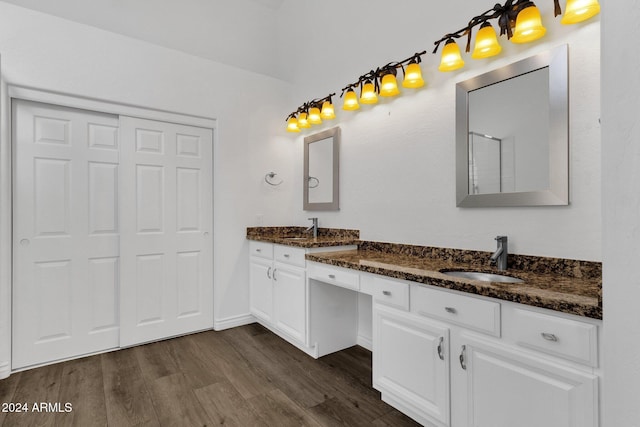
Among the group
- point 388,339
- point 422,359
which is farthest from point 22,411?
point 422,359

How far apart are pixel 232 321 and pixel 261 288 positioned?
505 mm

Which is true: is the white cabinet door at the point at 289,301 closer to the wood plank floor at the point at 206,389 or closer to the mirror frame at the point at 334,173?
the wood plank floor at the point at 206,389

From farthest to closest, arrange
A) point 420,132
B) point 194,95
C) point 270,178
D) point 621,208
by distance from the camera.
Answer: point 270,178 < point 194,95 < point 420,132 < point 621,208

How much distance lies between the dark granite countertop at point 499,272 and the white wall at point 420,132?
0.06 metres

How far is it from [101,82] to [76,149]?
59cm

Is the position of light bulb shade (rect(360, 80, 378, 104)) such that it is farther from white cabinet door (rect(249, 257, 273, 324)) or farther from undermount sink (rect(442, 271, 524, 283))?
white cabinet door (rect(249, 257, 273, 324))

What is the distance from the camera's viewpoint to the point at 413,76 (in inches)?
87.5

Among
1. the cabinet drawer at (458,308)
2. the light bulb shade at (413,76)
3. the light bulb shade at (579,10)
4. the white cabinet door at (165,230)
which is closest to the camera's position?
the cabinet drawer at (458,308)

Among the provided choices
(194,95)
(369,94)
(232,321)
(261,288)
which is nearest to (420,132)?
(369,94)

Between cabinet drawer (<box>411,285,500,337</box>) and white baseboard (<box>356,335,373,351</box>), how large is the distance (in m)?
1.17

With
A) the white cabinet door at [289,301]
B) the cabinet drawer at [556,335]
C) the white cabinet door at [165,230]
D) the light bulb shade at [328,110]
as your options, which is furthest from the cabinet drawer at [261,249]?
the cabinet drawer at [556,335]

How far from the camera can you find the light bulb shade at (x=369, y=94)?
2541mm

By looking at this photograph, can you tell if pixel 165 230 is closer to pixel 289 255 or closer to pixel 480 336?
pixel 289 255

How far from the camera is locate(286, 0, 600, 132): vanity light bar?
152cm
